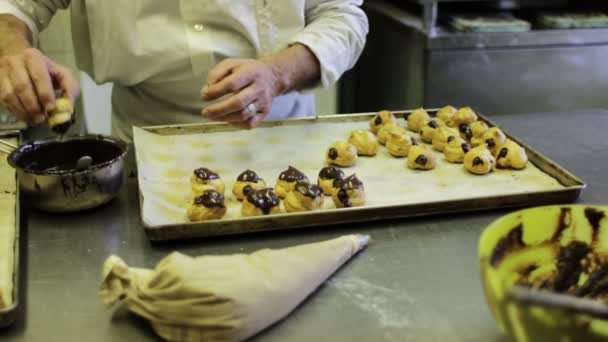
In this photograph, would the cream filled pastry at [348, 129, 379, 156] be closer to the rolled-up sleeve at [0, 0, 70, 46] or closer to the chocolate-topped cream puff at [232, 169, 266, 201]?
the chocolate-topped cream puff at [232, 169, 266, 201]

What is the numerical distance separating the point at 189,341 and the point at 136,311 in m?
0.08

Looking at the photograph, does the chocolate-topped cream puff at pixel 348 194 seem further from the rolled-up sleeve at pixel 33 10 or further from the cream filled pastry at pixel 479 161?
the rolled-up sleeve at pixel 33 10

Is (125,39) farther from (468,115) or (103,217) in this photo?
(468,115)

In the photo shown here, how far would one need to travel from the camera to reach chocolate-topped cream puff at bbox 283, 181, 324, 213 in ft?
3.51

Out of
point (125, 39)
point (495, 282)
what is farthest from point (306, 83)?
point (495, 282)

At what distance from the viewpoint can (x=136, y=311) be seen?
78cm

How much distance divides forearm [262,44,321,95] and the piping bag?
23.9 inches

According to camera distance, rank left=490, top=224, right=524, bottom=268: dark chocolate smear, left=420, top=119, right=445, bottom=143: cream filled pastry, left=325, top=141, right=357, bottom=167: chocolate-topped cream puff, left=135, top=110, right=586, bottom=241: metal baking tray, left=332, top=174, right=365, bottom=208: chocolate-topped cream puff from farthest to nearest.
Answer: left=420, top=119, right=445, bottom=143: cream filled pastry, left=325, top=141, right=357, bottom=167: chocolate-topped cream puff, left=332, top=174, right=365, bottom=208: chocolate-topped cream puff, left=135, top=110, right=586, bottom=241: metal baking tray, left=490, top=224, right=524, bottom=268: dark chocolate smear

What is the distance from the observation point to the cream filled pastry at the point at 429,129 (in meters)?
1.43

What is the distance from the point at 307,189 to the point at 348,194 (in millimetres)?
76

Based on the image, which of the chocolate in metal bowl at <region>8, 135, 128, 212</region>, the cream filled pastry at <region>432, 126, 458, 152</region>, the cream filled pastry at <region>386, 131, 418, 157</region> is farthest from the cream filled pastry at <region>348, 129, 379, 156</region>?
the chocolate in metal bowl at <region>8, 135, 128, 212</region>

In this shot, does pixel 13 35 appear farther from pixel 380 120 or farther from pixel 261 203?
pixel 380 120

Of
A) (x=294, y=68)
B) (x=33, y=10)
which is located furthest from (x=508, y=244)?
(x=33, y=10)

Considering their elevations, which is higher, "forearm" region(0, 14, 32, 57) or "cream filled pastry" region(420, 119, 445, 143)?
"forearm" region(0, 14, 32, 57)
